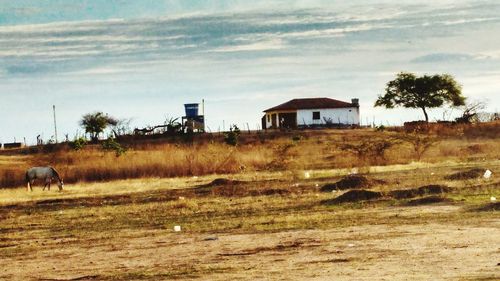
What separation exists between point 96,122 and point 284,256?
96.0m

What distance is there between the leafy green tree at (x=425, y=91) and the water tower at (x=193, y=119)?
1096 inches

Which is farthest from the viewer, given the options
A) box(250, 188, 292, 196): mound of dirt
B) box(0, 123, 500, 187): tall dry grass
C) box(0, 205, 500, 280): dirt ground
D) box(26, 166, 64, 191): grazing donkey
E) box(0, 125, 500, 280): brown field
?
box(0, 123, 500, 187): tall dry grass

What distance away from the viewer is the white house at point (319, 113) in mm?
112812

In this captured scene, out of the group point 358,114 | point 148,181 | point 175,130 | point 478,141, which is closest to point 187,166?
point 148,181

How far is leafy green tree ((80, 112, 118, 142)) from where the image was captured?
372 feet

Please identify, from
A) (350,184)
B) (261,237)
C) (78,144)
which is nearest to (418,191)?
(350,184)

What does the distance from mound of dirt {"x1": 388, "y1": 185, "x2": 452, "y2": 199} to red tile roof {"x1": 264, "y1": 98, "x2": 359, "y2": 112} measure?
79270 mm

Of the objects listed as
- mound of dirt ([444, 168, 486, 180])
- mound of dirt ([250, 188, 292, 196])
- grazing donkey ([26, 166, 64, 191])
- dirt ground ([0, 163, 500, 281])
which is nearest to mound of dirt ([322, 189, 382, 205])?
dirt ground ([0, 163, 500, 281])

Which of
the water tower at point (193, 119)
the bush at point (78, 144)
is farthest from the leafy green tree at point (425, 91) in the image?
the bush at point (78, 144)

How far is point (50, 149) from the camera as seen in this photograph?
85375mm

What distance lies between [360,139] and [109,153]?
22326 millimetres

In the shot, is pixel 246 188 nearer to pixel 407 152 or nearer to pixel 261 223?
pixel 261 223

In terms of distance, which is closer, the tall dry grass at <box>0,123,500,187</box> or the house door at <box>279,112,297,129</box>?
the tall dry grass at <box>0,123,500,187</box>

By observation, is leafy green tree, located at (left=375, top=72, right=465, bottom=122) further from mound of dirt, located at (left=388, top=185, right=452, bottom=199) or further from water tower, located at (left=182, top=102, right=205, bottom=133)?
mound of dirt, located at (left=388, top=185, right=452, bottom=199)
